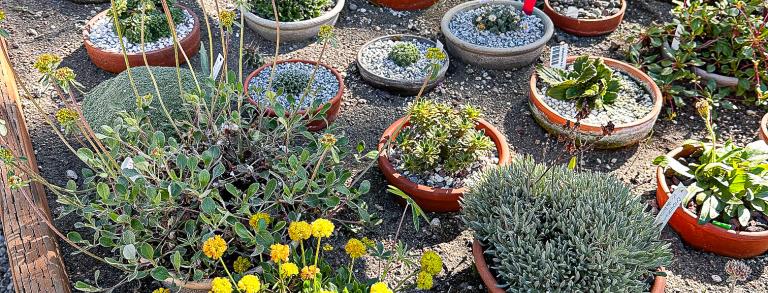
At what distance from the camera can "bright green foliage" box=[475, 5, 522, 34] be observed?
14.0 ft

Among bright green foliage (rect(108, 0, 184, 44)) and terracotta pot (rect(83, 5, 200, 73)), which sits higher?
bright green foliage (rect(108, 0, 184, 44))

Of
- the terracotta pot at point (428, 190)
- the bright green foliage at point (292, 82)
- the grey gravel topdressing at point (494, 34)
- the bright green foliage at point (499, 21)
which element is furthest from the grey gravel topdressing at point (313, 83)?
the bright green foliage at point (499, 21)

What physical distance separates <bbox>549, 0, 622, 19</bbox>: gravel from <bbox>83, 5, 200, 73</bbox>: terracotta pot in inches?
95.8

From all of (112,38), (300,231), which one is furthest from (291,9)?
(300,231)

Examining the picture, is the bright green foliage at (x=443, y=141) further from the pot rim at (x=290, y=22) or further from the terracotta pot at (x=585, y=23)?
the terracotta pot at (x=585, y=23)

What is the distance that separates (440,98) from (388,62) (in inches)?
15.6

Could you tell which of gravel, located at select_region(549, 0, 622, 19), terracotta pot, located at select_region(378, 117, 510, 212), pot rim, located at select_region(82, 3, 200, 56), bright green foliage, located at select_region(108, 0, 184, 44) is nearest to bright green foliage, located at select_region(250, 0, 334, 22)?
pot rim, located at select_region(82, 3, 200, 56)

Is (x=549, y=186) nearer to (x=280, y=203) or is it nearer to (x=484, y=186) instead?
(x=484, y=186)

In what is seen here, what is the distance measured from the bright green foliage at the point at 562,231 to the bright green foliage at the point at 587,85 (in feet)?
2.90

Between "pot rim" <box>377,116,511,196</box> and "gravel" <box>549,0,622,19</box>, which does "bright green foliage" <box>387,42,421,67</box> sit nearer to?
"pot rim" <box>377,116,511,196</box>

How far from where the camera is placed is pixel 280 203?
278 centimetres

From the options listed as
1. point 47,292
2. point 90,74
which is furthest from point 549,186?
point 90,74

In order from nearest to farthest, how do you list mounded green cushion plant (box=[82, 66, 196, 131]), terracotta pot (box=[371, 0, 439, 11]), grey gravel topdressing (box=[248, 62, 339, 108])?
mounded green cushion plant (box=[82, 66, 196, 131])
grey gravel topdressing (box=[248, 62, 339, 108])
terracotta pot (box=[371, 0, 439, 11])

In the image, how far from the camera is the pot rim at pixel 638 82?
3.57 m
